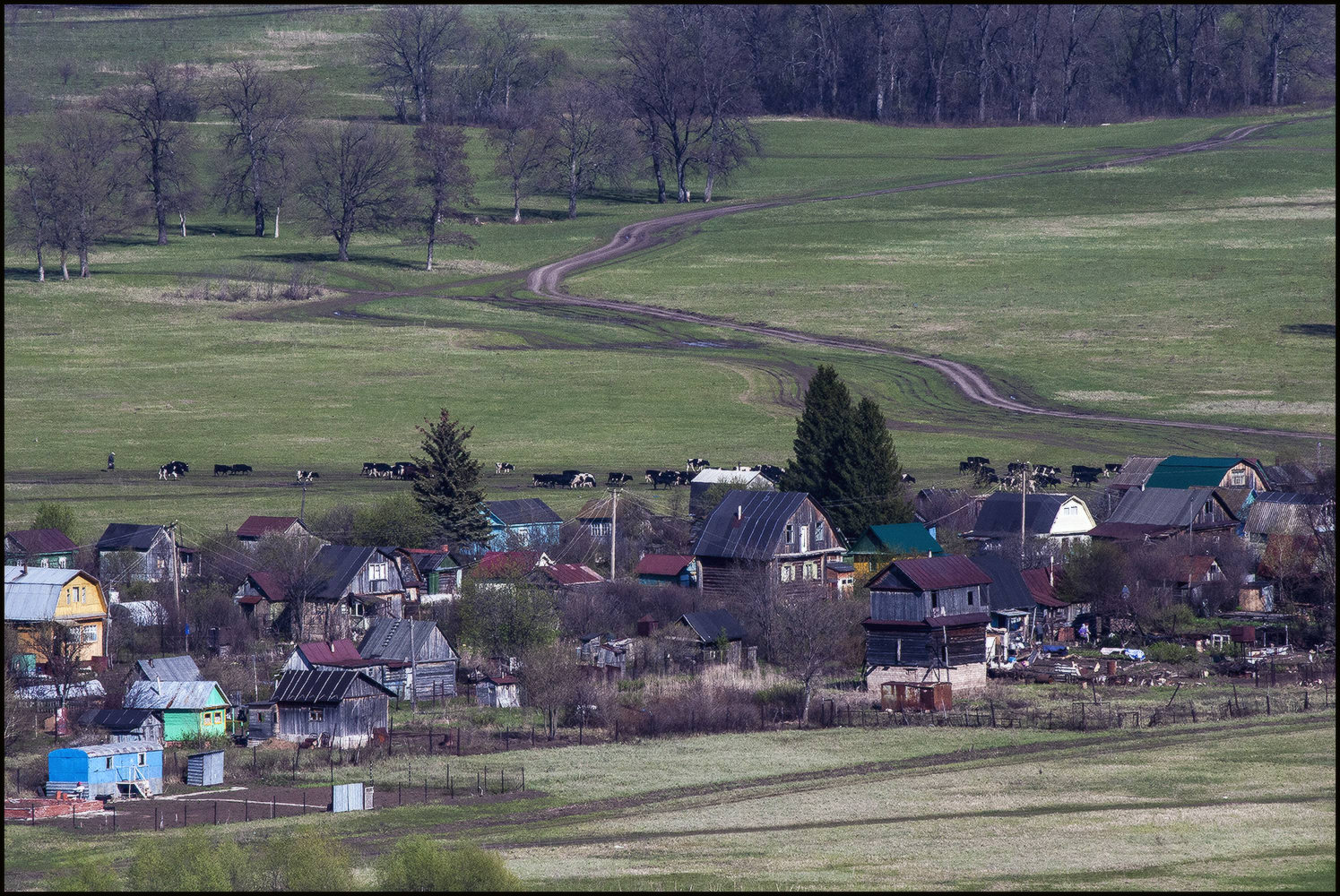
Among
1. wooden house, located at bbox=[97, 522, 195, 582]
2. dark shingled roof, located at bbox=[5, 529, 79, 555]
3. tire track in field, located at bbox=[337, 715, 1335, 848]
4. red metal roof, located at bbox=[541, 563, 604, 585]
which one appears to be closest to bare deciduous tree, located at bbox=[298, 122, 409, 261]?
wooden house, located at bbox=[97, 522, 195, 582]

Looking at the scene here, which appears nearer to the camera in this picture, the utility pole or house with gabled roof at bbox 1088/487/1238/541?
the utility pole

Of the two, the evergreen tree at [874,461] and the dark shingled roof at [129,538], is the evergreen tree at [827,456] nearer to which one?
the evergreen tree at [874,461]

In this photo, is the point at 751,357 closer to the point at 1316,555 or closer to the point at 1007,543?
the point at 1007,543

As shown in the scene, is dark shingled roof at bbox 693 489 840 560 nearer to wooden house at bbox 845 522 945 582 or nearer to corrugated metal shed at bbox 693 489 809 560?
corrugated metal shed at bbox 693 489 809 560

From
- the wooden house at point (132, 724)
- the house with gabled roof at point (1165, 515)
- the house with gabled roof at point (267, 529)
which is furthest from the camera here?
the house with gabled roof at point (1165, 515)

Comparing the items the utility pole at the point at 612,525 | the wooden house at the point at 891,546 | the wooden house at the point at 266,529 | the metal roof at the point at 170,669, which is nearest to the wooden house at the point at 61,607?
the metal roof at the point at 170,669

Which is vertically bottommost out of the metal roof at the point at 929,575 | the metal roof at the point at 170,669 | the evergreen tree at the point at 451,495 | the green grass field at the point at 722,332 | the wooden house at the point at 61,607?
the metal roof at the point at 170,669
